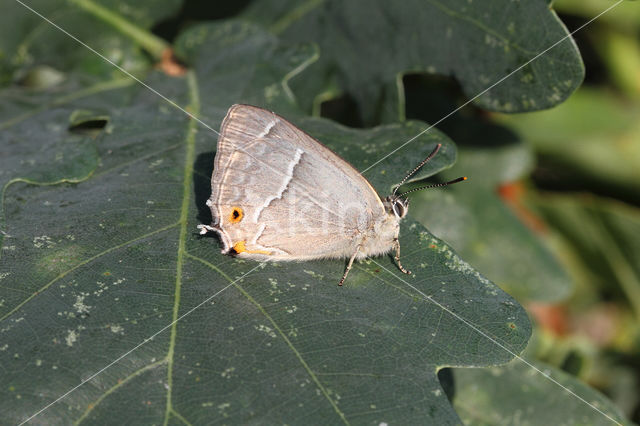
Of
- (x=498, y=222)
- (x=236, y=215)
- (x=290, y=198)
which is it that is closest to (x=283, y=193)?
(x=290, y=198)

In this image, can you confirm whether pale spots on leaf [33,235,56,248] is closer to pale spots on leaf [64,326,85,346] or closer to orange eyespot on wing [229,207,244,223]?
pale spots on leaf [64,326,85,346]

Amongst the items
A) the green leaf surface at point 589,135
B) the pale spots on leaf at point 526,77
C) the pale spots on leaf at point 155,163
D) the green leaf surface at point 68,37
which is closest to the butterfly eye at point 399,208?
the pale spots on leaf at point 526,77

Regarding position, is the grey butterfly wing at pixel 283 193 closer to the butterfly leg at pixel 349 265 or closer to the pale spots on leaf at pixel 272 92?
the butterfly leg at pixel 349 265

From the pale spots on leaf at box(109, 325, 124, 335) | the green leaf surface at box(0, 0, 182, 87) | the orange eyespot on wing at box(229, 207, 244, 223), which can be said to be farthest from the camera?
the green leaf surface at box(0, 0, 182, 87)

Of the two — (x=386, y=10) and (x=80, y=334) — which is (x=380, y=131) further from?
(x=80, y=334)

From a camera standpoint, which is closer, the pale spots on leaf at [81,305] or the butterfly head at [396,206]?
the pale spots on leaf at [81,305]

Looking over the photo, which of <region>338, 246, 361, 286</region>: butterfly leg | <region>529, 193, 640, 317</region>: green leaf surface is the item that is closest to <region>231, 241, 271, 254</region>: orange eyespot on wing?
<region>338, 246, 361, 286</region>: butterfly leg

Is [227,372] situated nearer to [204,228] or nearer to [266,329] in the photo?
[266,329]
